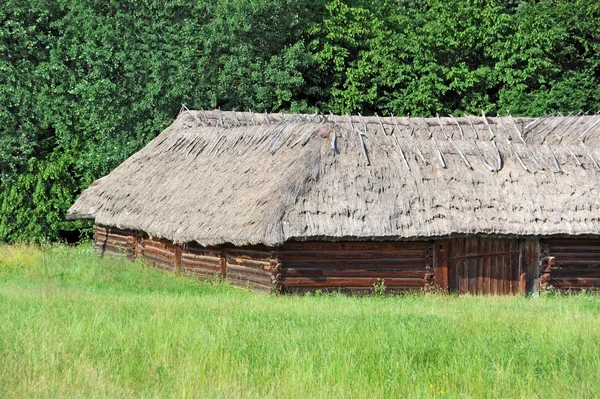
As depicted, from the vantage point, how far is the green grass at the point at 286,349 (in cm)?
870

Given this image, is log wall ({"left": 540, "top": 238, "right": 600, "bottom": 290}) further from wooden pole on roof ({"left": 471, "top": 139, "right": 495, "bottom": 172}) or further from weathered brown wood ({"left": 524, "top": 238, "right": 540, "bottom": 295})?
wooden pole on roof ({"left": 471, "top": 139, "right": 495, "bottom": 172})

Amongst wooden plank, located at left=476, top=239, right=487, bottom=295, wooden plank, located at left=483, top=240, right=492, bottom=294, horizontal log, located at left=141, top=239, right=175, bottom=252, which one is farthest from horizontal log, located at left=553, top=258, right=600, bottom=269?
horizontal log, located at left=141, top=239, right=175, bottom=252

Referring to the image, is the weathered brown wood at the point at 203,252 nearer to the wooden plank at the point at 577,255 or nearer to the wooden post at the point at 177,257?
the wooden post at the point at 177,257

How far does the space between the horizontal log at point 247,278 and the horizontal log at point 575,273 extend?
6.35 m

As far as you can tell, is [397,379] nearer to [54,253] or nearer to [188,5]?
[54,253]

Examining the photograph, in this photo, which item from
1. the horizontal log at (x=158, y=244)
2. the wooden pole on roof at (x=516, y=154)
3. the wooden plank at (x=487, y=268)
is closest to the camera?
the wooden plank at (x=487, y=268)

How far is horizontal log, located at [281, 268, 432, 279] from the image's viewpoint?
734 inches

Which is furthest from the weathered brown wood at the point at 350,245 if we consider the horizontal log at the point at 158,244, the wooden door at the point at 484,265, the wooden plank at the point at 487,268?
the horizontal log at the point at 158,244

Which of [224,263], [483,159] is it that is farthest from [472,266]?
[224,263]

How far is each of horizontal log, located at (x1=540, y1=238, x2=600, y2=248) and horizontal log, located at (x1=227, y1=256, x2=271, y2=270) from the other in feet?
20.1

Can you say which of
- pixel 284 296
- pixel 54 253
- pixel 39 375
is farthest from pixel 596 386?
pixel 54 253

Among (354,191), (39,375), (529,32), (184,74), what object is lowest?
(39,375)

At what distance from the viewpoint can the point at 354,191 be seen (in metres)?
19.2

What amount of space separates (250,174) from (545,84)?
52.5 ft
